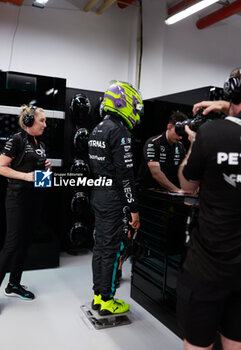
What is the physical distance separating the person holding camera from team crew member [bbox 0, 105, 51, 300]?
182 cm

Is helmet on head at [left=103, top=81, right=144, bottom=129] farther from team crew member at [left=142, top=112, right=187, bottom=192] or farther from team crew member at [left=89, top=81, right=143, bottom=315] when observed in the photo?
team crew member at [left=142, top=112, right=187, bottom=192]

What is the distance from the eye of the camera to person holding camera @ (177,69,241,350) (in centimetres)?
126

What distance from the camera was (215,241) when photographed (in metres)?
1.28

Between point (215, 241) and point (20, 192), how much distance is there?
6.45ft

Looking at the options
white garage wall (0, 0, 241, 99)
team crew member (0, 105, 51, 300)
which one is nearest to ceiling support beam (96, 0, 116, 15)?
white garage wall (0, 0, 241, 99)

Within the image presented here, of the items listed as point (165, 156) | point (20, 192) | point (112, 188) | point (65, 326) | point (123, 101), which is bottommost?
point (65, 326)

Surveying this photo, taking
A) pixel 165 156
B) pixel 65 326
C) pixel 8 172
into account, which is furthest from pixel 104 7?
pixel 65 326

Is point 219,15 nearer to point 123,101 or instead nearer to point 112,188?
point 123,101

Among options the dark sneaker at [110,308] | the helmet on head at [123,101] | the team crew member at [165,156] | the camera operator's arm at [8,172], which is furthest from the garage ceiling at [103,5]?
the dark sneaker at [110,308]

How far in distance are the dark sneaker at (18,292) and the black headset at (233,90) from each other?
245cm

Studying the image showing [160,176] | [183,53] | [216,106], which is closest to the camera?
[216,106]

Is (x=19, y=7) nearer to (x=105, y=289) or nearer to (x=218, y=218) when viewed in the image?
Result: (x=105, y=289)

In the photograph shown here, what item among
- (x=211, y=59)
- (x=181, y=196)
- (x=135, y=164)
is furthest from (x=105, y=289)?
(x=211, y=59)

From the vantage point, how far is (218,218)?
127cm
